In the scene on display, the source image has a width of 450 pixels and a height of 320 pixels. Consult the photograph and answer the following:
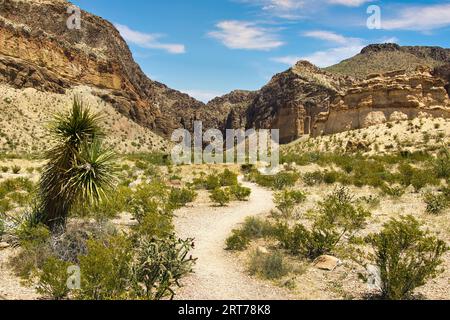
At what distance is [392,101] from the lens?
45250 mm

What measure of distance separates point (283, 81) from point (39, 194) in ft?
339

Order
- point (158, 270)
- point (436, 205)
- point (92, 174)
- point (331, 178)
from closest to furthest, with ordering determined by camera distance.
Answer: point (158, 270)
point (92, 174)
point (436, 205)
point (331, 178)

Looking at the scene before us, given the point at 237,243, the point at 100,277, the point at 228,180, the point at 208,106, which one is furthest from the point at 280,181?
the point at 208,106

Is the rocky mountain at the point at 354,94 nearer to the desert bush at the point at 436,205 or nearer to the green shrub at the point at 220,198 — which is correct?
the desert bush at the point at 436,205

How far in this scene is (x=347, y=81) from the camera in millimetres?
94312

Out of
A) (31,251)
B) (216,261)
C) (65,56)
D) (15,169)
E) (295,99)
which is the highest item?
(65,56)

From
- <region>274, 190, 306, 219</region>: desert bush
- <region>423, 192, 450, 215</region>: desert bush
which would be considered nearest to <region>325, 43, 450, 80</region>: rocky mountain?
<region>274, 190, 306, 219</region>: desert bush

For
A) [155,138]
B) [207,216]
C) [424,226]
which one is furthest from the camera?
[155,138]

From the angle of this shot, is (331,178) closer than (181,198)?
No

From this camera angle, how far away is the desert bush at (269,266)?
27.7ft

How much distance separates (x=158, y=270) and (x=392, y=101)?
1715 inches

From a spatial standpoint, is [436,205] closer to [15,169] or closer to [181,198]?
[181,198]
